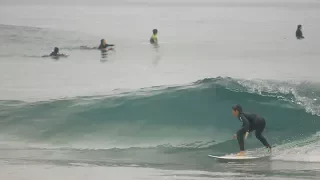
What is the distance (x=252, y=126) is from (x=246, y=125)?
0.15 metres

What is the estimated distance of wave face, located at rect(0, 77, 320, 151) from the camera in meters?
6.53

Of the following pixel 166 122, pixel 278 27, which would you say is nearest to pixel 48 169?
pixel 166 122

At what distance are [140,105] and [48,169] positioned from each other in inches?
47.4

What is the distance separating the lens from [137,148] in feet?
21.2

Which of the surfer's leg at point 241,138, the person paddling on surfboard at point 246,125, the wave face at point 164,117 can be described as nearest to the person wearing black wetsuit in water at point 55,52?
the wave face at point 164,117

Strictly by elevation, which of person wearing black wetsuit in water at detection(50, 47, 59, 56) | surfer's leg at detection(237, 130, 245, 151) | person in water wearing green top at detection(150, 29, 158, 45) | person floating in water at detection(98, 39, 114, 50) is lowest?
surfer's leg at detection(237, 130, 245, 151)

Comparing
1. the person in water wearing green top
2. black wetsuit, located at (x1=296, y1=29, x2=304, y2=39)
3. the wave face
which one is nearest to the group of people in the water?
the person in water wearing green top

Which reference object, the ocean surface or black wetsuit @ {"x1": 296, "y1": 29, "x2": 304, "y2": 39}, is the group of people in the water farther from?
black wetsuit @ {"x1": 296, "y1": 29, "x2": 304, "y2": 39}

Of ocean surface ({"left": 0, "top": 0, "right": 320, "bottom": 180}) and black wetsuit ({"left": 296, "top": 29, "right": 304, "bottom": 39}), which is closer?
ocean surface ({"left": 0, "top": 0, "right": 320, "bottom": 180})

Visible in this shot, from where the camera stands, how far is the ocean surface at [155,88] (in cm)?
626

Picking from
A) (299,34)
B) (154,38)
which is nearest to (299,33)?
(299,34)

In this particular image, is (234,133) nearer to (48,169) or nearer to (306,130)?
(306,130)

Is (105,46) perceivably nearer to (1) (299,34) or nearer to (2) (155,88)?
(2) (155,88)

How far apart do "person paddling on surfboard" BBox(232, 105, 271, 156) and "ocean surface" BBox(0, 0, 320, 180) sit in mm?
169
